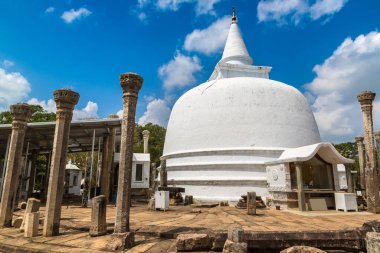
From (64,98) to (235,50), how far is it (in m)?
17.2

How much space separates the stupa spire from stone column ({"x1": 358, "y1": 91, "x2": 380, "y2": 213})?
10828 millimetres

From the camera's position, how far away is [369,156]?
1145cm

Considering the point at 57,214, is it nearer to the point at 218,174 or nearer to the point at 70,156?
the point at 218,174

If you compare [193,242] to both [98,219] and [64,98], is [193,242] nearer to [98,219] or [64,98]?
[98,219]

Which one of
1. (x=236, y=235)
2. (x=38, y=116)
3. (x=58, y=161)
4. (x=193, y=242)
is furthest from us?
(x=38, y=116)

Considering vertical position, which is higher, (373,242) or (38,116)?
(38,116)

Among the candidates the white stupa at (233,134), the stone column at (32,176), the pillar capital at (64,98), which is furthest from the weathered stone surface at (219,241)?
the stone column at (32,176)

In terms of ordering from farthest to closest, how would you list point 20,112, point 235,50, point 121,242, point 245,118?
point 235,50, point 245,118, point 20,112, point 121,242

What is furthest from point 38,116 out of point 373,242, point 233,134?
point 373,242

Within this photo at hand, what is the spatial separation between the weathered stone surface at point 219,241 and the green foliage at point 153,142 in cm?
3062

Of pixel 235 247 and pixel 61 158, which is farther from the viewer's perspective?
pixel 61 158

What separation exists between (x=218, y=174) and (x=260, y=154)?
9.43ft

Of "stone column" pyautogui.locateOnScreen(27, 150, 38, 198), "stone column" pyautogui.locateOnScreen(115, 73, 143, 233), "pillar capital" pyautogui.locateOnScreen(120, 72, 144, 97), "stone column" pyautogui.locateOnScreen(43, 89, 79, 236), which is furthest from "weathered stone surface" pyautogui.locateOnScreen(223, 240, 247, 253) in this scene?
"stone column" pyautogui.locateOnScreen(27, 150, 38, 198)

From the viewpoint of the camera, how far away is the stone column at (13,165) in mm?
7754
